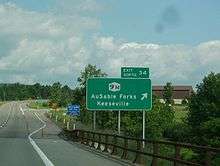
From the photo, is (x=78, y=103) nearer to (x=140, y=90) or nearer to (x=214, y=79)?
(x=214, y=79)

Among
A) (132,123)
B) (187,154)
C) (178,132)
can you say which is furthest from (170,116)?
(187,154)

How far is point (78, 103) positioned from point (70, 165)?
5568 centimetres

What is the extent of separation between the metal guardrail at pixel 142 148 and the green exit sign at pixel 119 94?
7.21ft

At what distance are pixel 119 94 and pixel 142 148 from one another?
11.5m

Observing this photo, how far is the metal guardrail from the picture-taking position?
16.2 metres

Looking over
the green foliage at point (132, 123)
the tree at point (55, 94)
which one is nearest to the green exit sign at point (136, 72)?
the green foliage at point (132, 123)

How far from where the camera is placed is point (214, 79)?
10294 centimetres

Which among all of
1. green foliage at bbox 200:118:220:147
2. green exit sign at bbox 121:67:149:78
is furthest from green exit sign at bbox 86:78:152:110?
green foliage at bbox 200:118:220:147

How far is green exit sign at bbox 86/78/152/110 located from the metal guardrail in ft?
7.21

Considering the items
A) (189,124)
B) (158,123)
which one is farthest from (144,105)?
(189,124)

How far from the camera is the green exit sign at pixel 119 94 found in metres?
35.8

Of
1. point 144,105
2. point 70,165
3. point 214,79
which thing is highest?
point 214,79

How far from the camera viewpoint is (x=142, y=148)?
26.1 m

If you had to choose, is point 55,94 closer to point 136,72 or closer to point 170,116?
point 170,116
